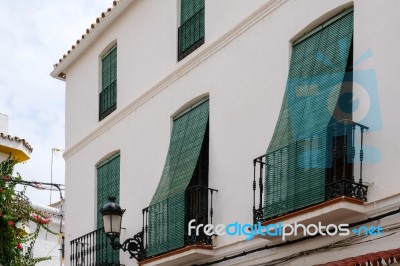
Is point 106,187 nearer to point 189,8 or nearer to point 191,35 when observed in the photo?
point 191,35

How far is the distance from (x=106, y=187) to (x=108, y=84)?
1784 mm

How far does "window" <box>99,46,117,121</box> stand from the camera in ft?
48.5

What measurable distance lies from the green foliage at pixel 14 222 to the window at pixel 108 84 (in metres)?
3.77

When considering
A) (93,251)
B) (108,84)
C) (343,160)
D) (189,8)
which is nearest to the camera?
(343,160)

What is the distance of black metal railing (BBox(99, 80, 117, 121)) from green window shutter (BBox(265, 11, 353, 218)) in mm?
5073

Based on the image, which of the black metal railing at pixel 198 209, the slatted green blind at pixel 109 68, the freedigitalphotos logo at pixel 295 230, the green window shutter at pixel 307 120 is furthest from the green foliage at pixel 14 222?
the green window shutter at pixel 307 120

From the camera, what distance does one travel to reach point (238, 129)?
11.1 meters

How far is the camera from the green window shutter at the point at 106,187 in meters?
13.6

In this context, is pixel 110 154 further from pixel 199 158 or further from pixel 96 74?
pixel 199 158

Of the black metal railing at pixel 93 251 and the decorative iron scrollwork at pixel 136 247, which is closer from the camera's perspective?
the decorative iron scrollwork at pixel 136 247

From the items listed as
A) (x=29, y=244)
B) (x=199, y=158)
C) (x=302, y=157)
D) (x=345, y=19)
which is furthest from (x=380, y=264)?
(x=29, y=244)

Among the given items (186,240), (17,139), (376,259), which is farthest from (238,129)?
(17,139)

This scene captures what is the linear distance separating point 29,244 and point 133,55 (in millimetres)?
6593

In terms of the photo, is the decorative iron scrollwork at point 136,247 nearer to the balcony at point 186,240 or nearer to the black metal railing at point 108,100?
the balcony at point 186,240
